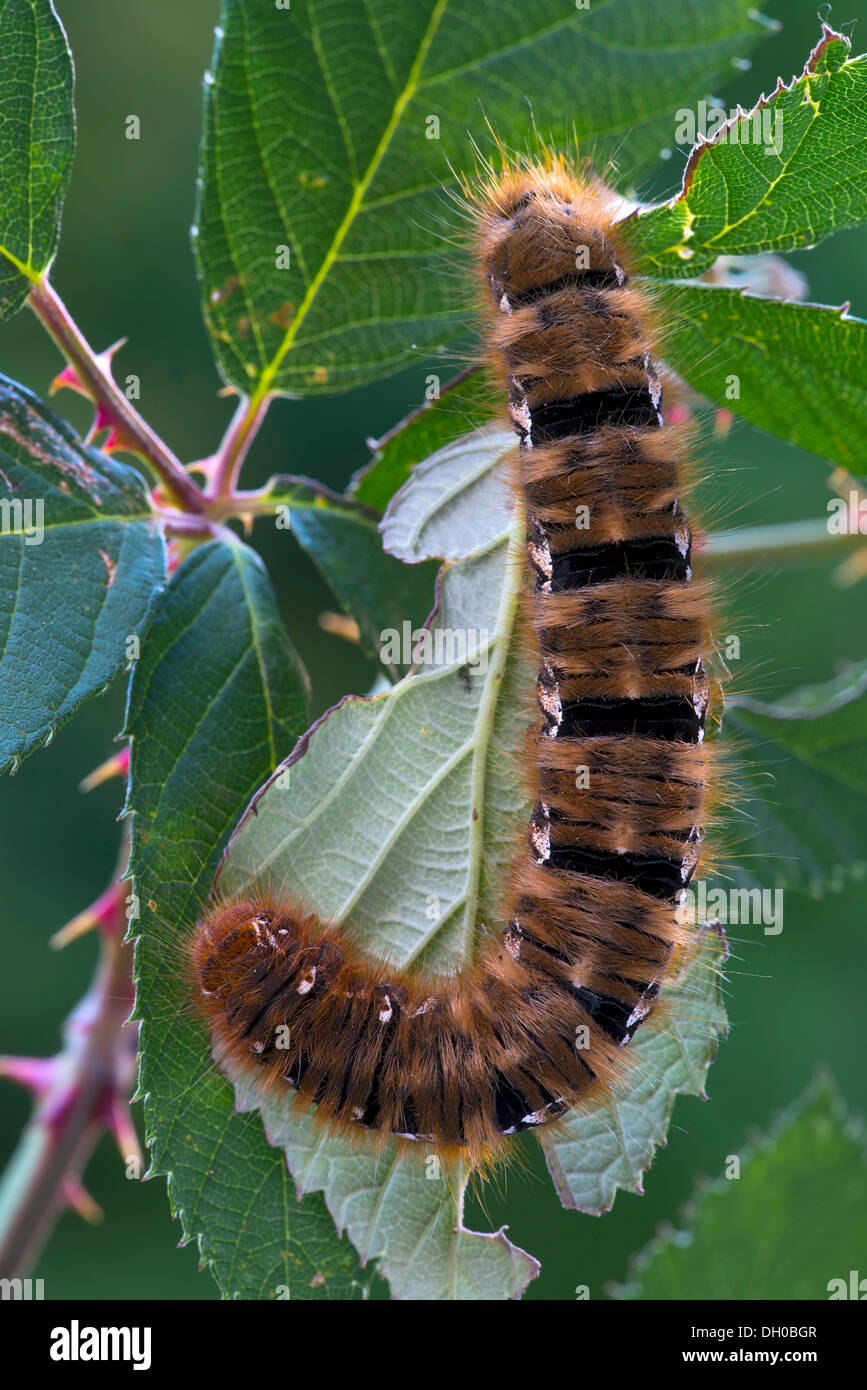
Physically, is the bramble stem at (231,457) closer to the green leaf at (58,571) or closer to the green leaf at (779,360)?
the green leaf at (58,571)

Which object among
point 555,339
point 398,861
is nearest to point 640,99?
point 555,339

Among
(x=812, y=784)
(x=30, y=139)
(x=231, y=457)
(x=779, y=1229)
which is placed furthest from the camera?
(x=812, y=784)

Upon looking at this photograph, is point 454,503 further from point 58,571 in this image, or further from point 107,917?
point 107,917

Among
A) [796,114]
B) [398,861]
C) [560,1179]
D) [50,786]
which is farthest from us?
[50,786]

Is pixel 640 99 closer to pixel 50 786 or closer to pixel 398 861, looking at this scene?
pixel 398 861

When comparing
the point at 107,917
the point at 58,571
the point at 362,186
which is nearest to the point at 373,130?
the point at 362,186
